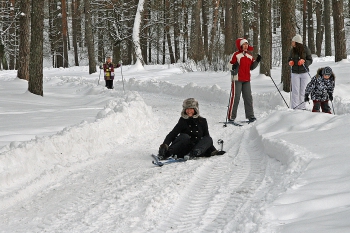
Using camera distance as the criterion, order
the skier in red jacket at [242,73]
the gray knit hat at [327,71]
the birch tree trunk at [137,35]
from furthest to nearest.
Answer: the birch tree trunk at [137,35] → the skier in red jacket at [242,73] → the gray knit hat at [327,71]

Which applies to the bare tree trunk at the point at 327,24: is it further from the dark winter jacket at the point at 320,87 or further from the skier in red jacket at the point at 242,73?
the dark winter jacket at the point at 320,87

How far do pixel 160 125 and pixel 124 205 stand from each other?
6.02 metres

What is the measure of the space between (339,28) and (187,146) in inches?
574

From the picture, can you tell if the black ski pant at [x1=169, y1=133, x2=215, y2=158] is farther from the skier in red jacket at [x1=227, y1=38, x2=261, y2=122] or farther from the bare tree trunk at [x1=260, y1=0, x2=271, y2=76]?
the bare tree trunk at [x1=260, y1=0, x2=271, y2=76]

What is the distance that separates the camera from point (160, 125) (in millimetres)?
11055

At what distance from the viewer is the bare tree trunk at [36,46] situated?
48.8ft

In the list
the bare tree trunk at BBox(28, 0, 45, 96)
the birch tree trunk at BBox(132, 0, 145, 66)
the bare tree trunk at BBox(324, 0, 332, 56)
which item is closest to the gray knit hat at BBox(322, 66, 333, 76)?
the bare tree trunk at BBox(28, 0, 45, 96)

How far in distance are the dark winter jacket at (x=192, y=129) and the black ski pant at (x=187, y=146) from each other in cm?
18

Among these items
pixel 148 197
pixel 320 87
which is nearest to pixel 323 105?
pixel 320 87

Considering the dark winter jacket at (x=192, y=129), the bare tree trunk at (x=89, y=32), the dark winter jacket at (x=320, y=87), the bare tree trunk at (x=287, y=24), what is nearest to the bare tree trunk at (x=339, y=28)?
the bare tree trunk at (x=287, y=24)

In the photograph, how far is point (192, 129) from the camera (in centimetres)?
800

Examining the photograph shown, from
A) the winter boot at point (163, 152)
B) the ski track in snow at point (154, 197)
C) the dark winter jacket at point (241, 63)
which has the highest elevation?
the dark winter jacket at point (241, 63)

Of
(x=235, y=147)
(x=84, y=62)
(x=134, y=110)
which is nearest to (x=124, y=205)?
(x=235, y=147)

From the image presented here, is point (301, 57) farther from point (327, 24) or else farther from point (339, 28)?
point (327, 24)
